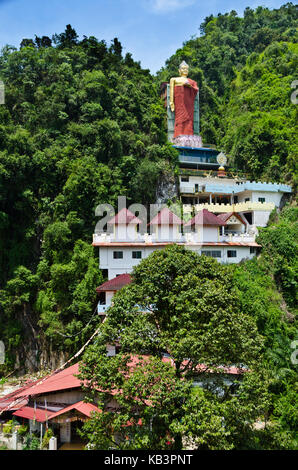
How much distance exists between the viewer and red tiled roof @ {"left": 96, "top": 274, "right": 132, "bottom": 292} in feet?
71.6

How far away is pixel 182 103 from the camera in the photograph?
4175cm

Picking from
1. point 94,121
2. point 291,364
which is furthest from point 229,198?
point 291,364

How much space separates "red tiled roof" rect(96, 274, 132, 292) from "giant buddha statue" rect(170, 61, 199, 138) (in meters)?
23.2

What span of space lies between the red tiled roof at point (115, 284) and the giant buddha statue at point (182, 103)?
23.2m

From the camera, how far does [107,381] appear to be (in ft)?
42.7

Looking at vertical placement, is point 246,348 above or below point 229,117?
below

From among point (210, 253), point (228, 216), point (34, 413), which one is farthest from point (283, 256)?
point (34, 413)

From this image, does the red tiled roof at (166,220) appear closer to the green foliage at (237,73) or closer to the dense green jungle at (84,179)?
the dense green jungle at (84,179)

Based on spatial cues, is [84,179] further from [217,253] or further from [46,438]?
[46,438]

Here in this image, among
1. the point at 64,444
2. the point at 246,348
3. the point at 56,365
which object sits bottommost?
the point at 64,444

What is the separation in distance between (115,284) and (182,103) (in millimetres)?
26242

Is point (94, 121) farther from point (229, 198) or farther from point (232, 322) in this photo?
point (232, 322)

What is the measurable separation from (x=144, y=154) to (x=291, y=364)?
1861cm

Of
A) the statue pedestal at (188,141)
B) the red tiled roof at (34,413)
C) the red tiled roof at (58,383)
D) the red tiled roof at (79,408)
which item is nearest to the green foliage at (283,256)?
the red tiled roof at (58,383)
